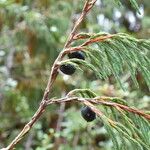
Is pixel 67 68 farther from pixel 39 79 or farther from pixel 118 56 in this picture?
pixel 39 79

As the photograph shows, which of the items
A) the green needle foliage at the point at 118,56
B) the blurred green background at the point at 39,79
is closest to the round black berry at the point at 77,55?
the green needle foliage at the point at 118,56

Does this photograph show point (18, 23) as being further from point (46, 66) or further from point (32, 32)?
Answer: point (46, 66)

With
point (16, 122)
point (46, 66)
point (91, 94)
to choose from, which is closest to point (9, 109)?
point (16, 122)

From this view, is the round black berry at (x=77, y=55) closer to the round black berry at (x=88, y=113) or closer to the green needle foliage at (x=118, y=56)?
the green needle foliage at (x=118, y=56)

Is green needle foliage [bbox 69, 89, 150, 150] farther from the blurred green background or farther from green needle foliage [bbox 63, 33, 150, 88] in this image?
the blurred green background

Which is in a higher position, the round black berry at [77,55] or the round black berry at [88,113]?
the round black berry at [77,55]

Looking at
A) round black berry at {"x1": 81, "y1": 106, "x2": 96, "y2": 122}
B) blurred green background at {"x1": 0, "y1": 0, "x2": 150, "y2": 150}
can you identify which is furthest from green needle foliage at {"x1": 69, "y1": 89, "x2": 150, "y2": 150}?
blurred green background at {"x1": 0, "y1": 0, "x2": 150, "y2": 150}
